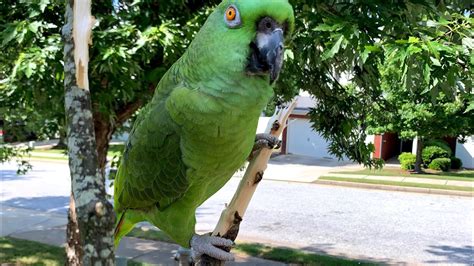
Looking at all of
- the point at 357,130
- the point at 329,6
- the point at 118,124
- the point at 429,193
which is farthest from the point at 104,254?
the point at 429,193

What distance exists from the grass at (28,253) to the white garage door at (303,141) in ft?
54.2

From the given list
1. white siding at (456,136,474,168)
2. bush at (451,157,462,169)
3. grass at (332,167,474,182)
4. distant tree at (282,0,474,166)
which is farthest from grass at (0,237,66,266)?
white siding at (456,136,474,168)

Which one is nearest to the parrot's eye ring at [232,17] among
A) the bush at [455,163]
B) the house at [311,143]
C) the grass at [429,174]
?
the grass at [429,174]

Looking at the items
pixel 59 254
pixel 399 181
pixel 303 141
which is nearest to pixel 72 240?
pixel 59 254

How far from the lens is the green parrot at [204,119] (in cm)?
153

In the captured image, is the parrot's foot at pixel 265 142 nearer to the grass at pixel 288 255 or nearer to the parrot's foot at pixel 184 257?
the parrot's foot at pixel 184 257

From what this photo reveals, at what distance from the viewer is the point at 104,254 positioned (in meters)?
1.72

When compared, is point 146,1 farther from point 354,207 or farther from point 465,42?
point 354,207

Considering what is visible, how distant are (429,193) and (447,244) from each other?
5.34 meters

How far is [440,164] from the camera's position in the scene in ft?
59.8

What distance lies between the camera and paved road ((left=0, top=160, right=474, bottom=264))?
7758mm

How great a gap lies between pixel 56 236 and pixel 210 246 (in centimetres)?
701

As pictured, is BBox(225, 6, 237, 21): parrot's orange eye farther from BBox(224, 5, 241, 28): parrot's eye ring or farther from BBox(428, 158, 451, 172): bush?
Answer: BBox(428, 158, 451, 172): bush

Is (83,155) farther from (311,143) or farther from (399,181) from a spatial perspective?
(311,143)
